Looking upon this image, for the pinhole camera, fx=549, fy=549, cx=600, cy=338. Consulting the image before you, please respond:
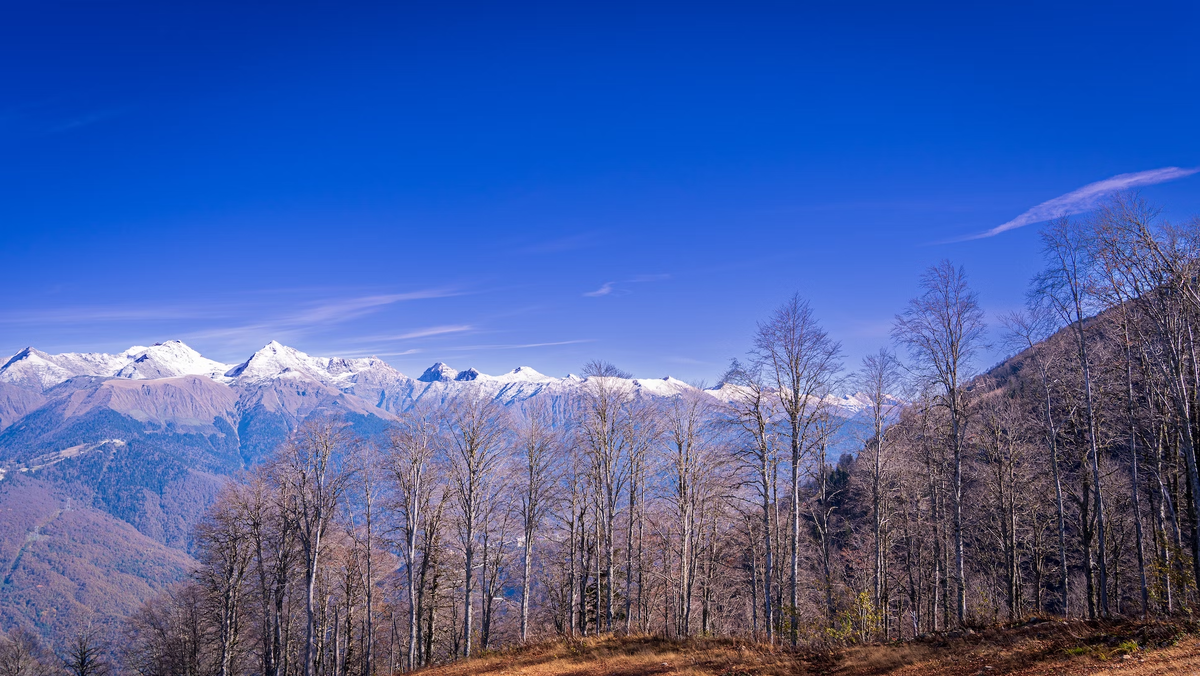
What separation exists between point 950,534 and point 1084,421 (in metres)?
15.3

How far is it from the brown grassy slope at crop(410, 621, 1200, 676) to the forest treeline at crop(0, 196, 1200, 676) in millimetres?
2427

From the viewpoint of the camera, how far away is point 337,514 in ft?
99.4

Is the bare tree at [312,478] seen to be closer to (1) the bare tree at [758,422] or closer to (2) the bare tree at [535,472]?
(2) the bare tree at [535,472]

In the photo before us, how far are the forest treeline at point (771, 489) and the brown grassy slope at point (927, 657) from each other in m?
2.43

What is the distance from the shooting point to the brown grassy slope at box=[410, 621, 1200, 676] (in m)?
11.2

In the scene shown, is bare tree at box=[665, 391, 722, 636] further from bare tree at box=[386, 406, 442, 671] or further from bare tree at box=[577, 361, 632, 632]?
bare tree at box=[386, 406, 442, 671]

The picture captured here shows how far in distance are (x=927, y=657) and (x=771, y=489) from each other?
11915 millimetres

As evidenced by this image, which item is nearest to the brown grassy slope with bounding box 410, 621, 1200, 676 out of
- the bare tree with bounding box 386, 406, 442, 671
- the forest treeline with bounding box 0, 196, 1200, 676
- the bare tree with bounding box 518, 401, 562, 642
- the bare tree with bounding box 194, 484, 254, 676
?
the forest treeline with bounding box 0, 196, 1200, 676

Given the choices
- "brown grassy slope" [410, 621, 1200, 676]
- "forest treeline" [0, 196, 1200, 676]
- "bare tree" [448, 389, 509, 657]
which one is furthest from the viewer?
"bare tree" [448, 389, 509, 657]

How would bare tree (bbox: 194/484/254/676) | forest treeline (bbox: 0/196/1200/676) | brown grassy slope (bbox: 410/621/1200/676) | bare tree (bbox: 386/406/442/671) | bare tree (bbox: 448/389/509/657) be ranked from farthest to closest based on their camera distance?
bare tree (bbox: 194/484/254/676) < bare tree (bbox: 448/389/509/657) < bare tree (bbox: 386/406/442/671) < forest treeline (bbox: 0/196/1200/676) < brown grassy slope (bbox: 410/621/1200/676)

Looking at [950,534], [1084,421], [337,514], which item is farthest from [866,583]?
[337,514]

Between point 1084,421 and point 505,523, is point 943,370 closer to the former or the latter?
point 1084,421

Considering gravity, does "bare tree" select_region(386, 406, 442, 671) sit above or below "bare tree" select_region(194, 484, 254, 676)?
above

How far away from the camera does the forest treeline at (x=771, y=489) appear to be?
66.8 ft
